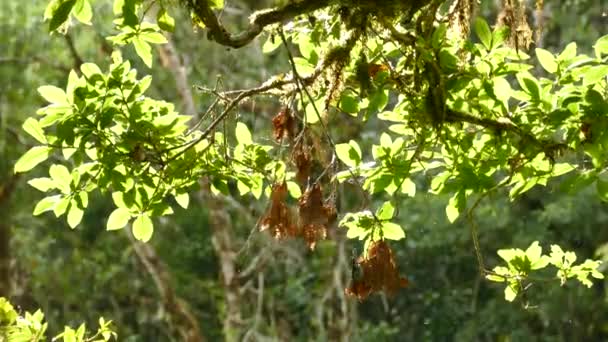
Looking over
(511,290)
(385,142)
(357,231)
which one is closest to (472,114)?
(385,142)

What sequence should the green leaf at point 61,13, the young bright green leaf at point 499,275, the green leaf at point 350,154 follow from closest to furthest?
the green leaf at point 61,13, the green leaf at point 350,154, the young bright green leaf at point 499,275

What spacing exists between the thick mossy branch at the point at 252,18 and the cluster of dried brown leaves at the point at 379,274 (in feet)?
1.14

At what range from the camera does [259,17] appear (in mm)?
1417

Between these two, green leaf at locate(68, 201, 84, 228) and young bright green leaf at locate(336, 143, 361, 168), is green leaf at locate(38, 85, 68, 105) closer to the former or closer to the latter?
green leaf at locate(68, 201, 84, 228)

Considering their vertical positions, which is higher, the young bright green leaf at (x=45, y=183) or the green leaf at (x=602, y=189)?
the young bright green leaf at (x=45, y=183)

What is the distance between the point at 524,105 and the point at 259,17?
409 mm

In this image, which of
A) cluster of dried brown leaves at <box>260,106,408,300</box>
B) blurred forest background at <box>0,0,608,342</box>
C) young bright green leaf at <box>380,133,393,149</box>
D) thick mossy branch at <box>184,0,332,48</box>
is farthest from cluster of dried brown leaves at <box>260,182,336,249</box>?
blurred forest background at <box>0,0,608,342</box>

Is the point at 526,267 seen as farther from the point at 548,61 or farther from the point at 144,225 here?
the point at 144,225

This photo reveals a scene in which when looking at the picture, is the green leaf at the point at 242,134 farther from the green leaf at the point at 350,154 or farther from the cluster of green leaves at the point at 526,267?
the cluster of green leaves at the point at 526,267

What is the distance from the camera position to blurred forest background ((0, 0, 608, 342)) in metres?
6.34

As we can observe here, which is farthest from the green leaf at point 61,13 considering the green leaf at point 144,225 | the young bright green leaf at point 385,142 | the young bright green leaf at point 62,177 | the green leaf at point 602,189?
the green leaf at point 602,189

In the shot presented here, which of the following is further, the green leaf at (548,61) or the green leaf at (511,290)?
the green leaf at (511,290)

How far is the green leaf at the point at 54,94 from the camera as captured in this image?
136 cm

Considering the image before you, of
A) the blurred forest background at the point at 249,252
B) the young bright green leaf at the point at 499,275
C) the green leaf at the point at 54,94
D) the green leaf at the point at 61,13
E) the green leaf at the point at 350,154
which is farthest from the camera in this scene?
the blurred forest background at the point at 249,252
